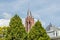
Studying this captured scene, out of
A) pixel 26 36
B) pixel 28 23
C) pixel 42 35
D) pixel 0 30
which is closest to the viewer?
pixel 42 35

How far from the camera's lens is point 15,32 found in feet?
112

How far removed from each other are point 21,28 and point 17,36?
3.91 ft

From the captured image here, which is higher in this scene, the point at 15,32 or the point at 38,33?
the point at 15,32

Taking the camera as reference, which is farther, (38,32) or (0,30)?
(0,30)

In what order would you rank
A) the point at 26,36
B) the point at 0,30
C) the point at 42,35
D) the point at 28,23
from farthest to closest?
the point at 28,23 < the point at 0,30 < the point at 26,36 < the point at 42,35

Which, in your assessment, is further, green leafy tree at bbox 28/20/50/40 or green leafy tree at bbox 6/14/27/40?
green leafy tree at bbox 6/14/27/40

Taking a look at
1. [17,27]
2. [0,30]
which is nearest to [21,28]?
[17,27]

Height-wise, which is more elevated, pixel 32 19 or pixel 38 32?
pixel 32 19

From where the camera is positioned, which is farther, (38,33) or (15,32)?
(15,32)

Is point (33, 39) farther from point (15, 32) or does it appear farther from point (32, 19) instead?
point (32, 19)

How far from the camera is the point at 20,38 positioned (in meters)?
34.0

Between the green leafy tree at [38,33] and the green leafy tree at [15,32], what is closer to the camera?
the green leafy tree at [38,33]

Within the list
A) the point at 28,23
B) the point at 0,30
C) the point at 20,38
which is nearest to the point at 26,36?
the point at 20,38

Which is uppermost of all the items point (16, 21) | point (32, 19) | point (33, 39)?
point (32, 19)
